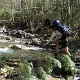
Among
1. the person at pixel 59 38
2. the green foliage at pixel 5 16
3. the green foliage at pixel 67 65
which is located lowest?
the green foliage at pixel 5 16

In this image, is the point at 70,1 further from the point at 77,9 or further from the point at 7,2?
the point at 7,2

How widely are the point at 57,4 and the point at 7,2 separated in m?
15.9

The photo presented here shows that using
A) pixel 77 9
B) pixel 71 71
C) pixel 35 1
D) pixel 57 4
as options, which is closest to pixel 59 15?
pixel 57 4

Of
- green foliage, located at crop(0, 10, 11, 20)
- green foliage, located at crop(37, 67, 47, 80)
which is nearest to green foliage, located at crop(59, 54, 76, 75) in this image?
green foliage, located at crop(37, 67, 47, 80)

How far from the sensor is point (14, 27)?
41.4 m

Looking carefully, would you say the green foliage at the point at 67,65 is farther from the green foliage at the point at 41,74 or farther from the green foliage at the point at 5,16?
the green foliage at the point at 5,16

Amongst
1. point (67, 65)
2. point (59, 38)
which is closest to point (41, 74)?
point (67, 65)

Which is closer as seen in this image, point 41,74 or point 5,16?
point 41,74

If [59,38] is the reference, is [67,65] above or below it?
below

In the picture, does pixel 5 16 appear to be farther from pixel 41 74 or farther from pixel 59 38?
pixel 41 74

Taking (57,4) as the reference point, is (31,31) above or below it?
below

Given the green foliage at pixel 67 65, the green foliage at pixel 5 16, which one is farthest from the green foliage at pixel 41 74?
the green foliage at pixel 5 16

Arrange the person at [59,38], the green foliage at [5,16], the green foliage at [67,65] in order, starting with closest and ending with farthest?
the green foliage at [67,65] < the person at [59,38] < the green foliage at [5,16]

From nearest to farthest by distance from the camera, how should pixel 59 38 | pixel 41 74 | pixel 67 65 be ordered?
pixel 41 74
pixel 67 65
pixel 59 38
